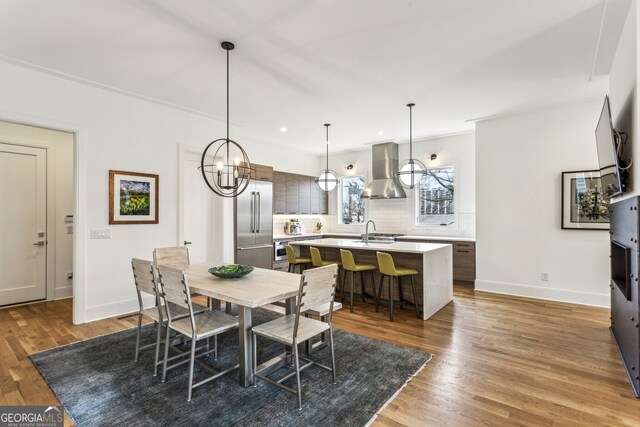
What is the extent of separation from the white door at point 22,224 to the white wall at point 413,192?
566 cm

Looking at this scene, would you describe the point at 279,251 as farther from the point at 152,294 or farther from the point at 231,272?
the point at 152,294

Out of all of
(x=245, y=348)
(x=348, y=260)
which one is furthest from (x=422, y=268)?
(x=245, y=348)

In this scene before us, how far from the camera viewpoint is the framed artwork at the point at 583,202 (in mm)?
4445

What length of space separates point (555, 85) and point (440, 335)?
338cm

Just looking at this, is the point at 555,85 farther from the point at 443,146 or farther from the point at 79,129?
the point at 79,129

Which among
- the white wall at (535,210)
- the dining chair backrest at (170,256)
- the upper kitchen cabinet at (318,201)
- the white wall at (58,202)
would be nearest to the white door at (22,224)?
the white wall at (58,202)

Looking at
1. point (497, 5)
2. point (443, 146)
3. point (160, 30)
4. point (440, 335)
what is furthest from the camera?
point (443, 146)

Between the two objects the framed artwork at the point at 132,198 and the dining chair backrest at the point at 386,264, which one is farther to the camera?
the framed artwork at the point at 132,198

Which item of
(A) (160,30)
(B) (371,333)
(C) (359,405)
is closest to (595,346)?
(B) (371,333)

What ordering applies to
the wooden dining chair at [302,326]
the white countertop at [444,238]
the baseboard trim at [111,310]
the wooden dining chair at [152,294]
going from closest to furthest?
the wooden dining chair at [302,326] < the wooden dining chair at [152,294] < the baseboard trim at [111,310] < the white countertop at [444,238]

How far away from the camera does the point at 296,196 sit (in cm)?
730

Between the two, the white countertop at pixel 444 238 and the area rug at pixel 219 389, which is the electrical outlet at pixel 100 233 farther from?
the white countertop at pixel 444 238

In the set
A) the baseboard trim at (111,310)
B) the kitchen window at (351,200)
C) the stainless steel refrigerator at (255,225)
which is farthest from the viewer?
the kitchen window at (351,200)

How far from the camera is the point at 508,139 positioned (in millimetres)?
5188
